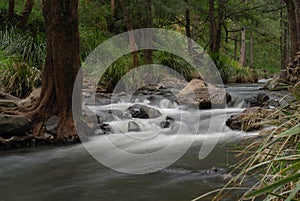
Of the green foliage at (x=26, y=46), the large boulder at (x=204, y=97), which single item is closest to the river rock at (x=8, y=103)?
the green foliage at (x=26, y=46)

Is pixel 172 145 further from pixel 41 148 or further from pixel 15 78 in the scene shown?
pixel 15 78

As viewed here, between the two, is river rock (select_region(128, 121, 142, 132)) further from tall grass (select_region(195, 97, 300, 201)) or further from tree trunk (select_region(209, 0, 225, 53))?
tree trunk (select_region(209, 0, 225, 53))

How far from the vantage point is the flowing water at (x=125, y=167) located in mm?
3963

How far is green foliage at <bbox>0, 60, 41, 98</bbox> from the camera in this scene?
9.09 m

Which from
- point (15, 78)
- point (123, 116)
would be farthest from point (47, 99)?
point (15, 78)

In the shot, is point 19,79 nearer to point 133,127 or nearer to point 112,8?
point 133,127

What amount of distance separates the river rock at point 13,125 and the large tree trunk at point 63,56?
0.71ft

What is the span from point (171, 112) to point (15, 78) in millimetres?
4107

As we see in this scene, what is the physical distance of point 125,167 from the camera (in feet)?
17.0

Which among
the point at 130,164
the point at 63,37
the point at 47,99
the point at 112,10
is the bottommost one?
the point at 130,164

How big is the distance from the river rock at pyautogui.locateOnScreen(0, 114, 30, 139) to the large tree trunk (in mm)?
216

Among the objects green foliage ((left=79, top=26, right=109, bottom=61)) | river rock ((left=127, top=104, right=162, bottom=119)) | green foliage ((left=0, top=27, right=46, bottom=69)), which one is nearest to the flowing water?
river rock ((left=127, top=104, right=162, bottom=119))

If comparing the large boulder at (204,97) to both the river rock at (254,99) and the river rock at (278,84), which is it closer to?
the river rock at (254,99)

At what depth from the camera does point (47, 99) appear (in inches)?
264
